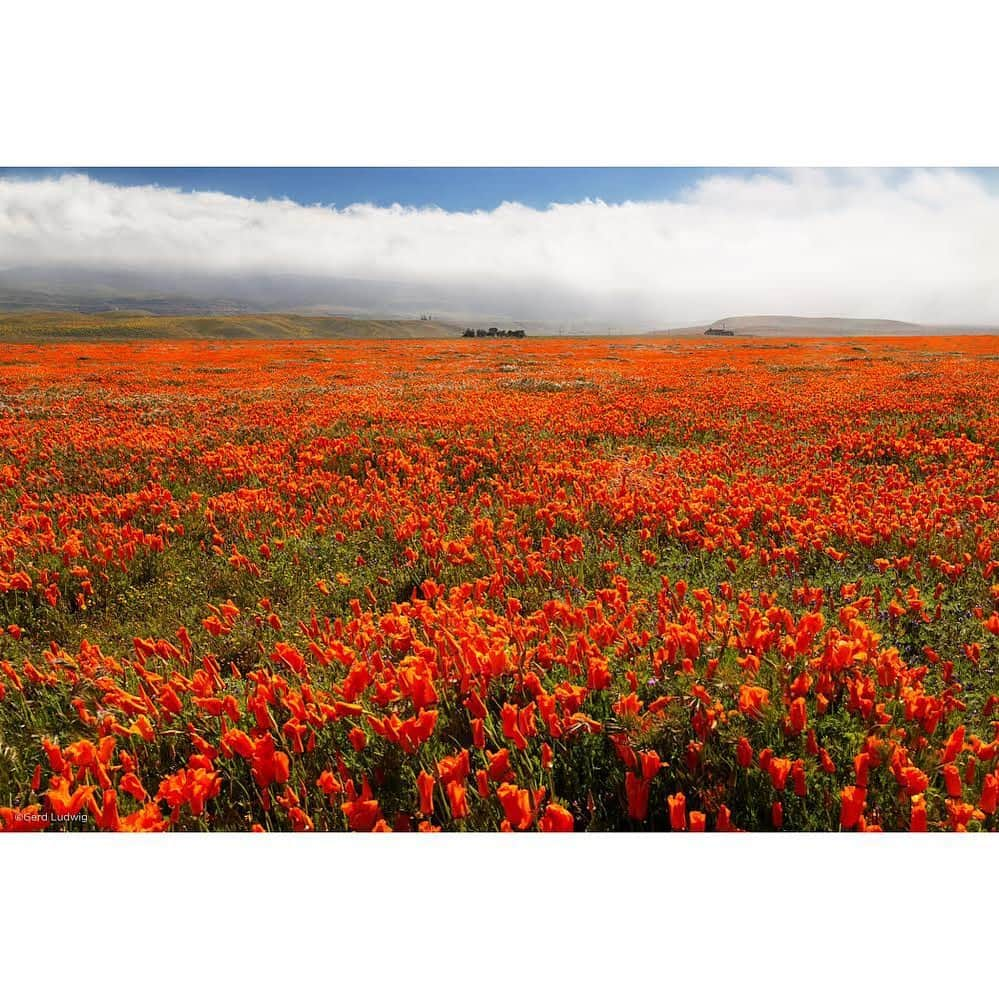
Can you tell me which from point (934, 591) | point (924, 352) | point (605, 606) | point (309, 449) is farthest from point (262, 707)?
point (924, 352)

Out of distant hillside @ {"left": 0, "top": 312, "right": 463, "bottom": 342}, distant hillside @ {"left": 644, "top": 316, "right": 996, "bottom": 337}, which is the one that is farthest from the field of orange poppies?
distant hillside @ {"left": 0, "top": 312, "right": 463, "bottom": 342}

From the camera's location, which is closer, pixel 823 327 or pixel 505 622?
pixel 505 622

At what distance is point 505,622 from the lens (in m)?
2.65

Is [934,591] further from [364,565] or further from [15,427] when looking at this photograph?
[15,427]

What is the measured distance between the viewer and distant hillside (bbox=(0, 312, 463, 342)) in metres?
7.72

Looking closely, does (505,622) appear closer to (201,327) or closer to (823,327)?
(823,327)

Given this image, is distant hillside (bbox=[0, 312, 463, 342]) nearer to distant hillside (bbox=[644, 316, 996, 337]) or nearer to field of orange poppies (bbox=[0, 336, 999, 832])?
field of orange poppies (bbox=[0, 336, 999, 832])

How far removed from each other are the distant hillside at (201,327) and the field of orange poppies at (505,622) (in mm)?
1901

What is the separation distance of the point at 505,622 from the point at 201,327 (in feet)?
43.0

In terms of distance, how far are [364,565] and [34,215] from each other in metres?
4.17

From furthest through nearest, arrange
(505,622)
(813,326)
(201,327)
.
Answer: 1. (201,327)
2. (813,326)
3. (505,622)

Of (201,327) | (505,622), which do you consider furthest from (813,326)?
(201,327)

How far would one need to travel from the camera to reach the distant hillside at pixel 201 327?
25.3ft

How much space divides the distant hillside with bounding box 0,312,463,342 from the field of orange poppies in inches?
74.8
